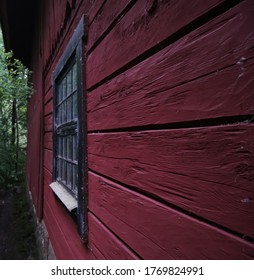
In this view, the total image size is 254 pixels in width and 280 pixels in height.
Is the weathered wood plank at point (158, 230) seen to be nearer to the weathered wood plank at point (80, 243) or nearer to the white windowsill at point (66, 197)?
the weathered wood plank at point (80, 243)

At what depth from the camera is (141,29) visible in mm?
1044

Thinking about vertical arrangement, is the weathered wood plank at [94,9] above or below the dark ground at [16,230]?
above

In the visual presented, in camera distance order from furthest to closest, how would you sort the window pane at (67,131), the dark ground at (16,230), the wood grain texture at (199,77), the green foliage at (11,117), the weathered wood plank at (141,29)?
the green foliage at (11,117), the dark ground at (16,230), the window pane at (67,131), the weathered wood plank at (141,29), the wood grain texture at (199,77)

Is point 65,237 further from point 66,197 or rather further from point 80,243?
point 80,243

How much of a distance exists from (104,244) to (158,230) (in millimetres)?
585

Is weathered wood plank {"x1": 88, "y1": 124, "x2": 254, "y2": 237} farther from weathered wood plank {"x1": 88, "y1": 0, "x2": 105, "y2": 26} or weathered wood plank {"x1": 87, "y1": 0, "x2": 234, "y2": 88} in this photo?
weathered wood plank {"x1": 88, "y1": 0, "x2": 105, "y2": 26}

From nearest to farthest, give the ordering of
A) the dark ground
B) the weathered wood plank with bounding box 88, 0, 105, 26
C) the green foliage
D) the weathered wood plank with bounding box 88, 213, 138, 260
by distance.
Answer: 1. the weathered wood plank with bounding box 88, 213, 138, 260
2. the weathered wood plank with bounding box 88, 0, 105, 26
3. the dark ground
4. the green foliage

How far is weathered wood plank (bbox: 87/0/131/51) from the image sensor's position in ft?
4.07

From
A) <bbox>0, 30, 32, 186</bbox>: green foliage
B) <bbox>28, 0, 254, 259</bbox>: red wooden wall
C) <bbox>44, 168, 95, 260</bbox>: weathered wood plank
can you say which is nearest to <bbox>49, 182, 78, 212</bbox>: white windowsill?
<bbox>44, 168, 95, 260</bbox>: weathered wood plank

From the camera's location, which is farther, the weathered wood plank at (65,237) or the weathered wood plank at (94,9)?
the weathered wood plank at (65,237)

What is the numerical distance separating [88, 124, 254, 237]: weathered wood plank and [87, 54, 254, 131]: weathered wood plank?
0.15ft

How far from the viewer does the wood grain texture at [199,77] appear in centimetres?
62

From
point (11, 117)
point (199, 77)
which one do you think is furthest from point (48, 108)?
point (11, 117)

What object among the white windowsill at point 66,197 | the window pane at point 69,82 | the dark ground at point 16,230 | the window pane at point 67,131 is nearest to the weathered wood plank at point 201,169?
the white windowsill at point 66,197
